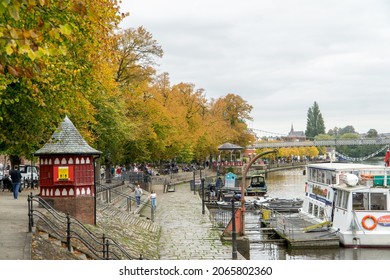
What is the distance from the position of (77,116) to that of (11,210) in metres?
5.83

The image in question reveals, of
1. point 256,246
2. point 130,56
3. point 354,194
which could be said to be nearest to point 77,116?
point 256,246

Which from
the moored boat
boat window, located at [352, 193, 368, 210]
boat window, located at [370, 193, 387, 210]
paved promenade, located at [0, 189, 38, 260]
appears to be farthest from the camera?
the moored boat

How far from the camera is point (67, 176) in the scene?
62.4 ft

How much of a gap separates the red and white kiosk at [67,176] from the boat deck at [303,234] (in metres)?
8.29

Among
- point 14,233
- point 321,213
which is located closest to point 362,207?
point 321,213

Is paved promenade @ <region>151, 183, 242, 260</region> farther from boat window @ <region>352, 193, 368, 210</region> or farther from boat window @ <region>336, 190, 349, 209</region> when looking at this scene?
boat window @ <region>352, 193, 368, 210</region>

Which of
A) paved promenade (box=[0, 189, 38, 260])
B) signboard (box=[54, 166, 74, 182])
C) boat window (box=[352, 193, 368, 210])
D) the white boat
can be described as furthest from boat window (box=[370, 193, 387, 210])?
paved promenade (box=[0, 189, 38, 260])

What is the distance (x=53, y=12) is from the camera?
41.3 ft

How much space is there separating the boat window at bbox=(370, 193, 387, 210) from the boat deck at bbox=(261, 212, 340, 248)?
1.88 metres

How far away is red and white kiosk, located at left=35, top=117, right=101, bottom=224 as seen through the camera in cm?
1895

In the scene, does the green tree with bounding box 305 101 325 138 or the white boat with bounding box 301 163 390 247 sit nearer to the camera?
the white boat with bounding box 301 163 390 247

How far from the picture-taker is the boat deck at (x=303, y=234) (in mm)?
23094

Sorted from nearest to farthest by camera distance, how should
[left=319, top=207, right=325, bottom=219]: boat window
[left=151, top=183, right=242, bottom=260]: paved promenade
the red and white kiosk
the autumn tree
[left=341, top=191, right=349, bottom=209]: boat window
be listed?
the autumn tree, the red and white kiosk, [left=151, top=183, right=242, bottom=260]: paved promenade, [left=341, top=191, right=349, bottom=209]: boat window, [left=319, top=207, right=325, bottom=219]: boat window
